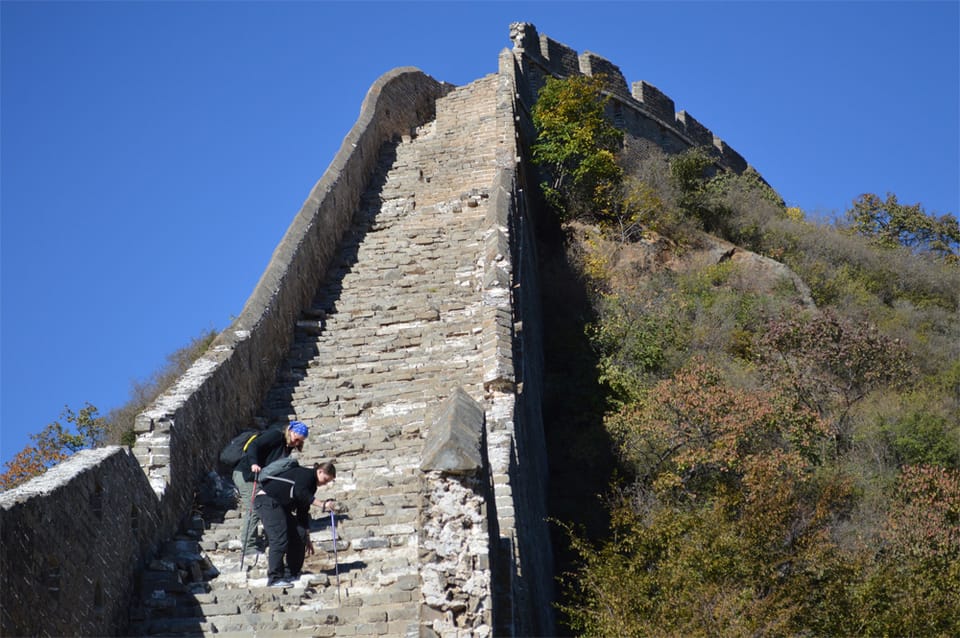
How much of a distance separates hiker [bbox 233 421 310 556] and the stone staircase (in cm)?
15

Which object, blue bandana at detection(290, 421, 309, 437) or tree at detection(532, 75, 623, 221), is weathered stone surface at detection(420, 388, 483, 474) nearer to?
blue bandana at detection(290, 421, 309, 437)

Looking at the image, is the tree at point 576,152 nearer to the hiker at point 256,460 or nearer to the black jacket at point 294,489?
the hiker at point 256,460

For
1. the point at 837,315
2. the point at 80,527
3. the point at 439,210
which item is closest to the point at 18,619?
the point at 80,527

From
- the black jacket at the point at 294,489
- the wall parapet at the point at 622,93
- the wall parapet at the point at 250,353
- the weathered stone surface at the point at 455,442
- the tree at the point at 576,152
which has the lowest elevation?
the weathered stone surface at the point at 455,442

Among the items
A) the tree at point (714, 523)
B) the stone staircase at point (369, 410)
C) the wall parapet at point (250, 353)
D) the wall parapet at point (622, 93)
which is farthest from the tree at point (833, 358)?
the wall parapet at point (622, 93)

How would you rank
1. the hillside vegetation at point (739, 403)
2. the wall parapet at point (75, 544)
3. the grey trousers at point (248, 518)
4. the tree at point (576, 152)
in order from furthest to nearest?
the tree at point (576, 152), the hillside vegetation at point (739, 403), the grey trousers at point (248, 518), the wall parapet at point (75, 544)

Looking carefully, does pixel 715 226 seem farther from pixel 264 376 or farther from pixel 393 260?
pixel 264 376

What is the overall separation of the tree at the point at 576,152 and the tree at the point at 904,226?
8.07m

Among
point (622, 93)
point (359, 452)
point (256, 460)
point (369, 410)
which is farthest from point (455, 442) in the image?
point (622, 93)

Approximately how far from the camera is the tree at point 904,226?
1249 inches

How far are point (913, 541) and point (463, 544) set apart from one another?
1004 cm

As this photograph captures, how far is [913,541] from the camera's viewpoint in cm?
1625

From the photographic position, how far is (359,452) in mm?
12070

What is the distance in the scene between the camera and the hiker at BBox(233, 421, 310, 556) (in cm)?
1017
